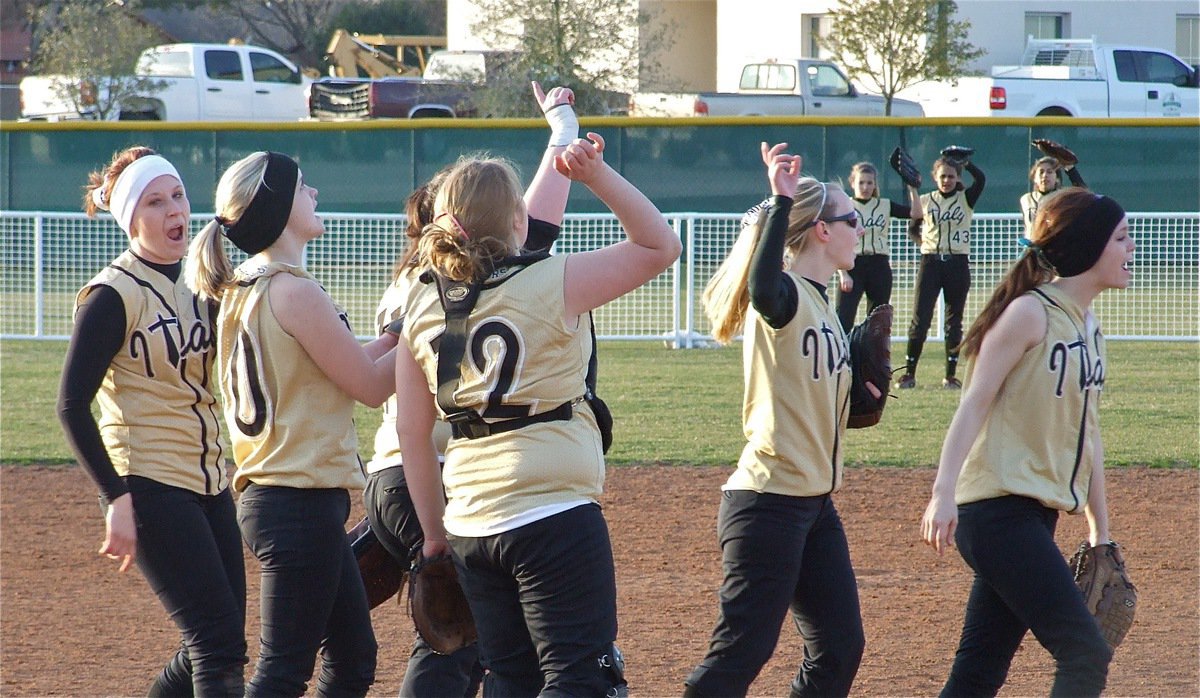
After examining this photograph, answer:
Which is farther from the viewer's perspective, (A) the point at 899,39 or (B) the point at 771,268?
(A) the point at 899,39

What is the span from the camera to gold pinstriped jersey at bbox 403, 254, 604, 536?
10.5 ft

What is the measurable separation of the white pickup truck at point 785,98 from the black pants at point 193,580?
2244 centimetres

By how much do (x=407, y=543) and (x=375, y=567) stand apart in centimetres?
33

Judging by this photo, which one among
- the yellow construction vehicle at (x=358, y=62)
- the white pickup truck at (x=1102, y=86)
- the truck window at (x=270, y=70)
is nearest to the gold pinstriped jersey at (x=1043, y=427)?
the white pickup truck at (x=1102, y=86)

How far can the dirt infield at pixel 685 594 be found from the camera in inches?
198

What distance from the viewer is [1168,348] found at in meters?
14.8

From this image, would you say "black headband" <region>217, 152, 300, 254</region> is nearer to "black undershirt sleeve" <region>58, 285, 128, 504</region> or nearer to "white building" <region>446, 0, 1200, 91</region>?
"black undershirt sleeve" <region>58, 285, 128, 504</region>

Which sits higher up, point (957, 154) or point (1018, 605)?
point (957, 154)

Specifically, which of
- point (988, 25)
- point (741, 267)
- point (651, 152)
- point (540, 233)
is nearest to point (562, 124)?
point (540, 233)

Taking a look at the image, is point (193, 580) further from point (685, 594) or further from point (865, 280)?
point (865, 280)

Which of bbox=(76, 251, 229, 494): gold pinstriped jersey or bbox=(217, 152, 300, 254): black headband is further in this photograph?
bbox=(76, 251, 229, 494): gold pinstriped jersey

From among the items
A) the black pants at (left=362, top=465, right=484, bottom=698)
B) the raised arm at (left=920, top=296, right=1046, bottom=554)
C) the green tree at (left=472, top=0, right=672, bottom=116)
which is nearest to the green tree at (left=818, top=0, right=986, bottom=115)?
the green tree at (left=472, top=0, right=672, bottom=116)

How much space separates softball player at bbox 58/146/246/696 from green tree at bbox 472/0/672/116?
23.5 metres

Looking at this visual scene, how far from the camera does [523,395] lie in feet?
10.5
